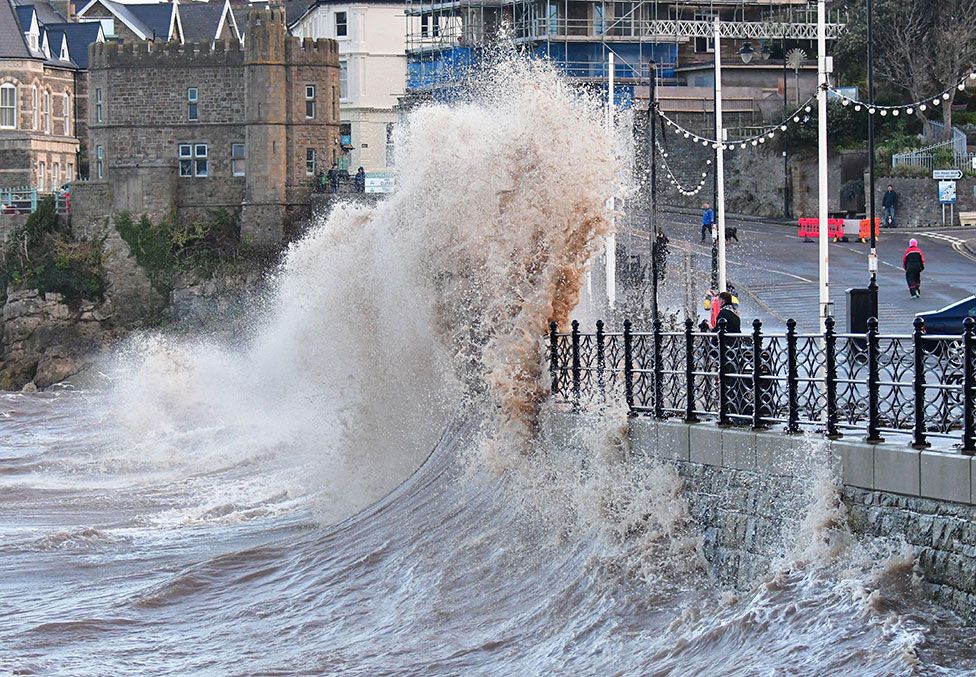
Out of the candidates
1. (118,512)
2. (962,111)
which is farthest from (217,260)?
(118,512)

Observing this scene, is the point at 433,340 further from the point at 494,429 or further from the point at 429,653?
the point at 429,653

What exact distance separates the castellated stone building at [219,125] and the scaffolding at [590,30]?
3987mm

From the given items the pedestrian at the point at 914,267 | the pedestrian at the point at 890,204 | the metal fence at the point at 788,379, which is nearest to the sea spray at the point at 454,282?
the metal fence at the point at 788,379

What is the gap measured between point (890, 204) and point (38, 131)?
34.9m

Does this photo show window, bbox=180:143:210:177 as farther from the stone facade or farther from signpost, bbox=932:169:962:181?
signpost, bbox=932:169:962:181

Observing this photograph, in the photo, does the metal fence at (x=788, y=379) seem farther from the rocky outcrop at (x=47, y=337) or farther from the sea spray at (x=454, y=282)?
the rocky outcrop at (x=47, y=337)

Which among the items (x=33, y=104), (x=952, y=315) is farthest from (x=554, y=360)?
(x=33, y=104)

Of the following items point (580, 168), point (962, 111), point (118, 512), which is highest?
point (962, 111)

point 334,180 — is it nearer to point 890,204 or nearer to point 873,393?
point 890,204

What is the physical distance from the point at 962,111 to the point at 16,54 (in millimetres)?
35155

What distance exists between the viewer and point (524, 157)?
19984 millimetres

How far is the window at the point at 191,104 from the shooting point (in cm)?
6181

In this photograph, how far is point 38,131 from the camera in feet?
229

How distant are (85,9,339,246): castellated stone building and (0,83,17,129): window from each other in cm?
670
